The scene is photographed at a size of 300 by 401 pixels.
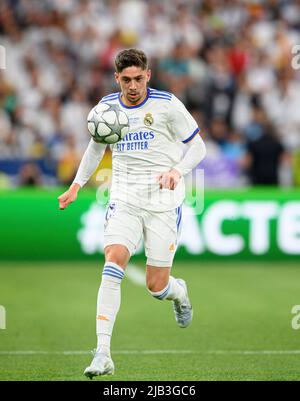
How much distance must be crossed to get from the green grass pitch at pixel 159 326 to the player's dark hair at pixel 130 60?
7.16 ft

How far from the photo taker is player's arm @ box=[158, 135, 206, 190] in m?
6.44

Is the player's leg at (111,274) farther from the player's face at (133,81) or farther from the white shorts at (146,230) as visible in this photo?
the player's face at (133,81)

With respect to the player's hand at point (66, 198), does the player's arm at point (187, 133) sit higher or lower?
higher

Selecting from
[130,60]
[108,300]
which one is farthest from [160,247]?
[130,60]

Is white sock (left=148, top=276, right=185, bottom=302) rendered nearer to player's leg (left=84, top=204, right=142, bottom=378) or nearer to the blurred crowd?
player's leg (left=84, top=204, right=142, bottom=378)

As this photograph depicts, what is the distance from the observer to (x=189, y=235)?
531 inches

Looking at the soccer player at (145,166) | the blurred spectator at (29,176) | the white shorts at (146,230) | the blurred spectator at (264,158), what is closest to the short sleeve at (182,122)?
the soccer player at (145,166)

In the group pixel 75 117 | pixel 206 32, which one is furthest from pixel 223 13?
pixel 75 117

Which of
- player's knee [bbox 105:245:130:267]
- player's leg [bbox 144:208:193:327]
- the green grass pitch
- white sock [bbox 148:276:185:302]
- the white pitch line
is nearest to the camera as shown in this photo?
player's knee [bbox 105:245:130:267]

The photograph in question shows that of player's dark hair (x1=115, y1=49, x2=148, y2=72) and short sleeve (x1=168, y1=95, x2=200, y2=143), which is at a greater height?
player's dark hair (x1=115, y1=49, x2=148, y2=72)

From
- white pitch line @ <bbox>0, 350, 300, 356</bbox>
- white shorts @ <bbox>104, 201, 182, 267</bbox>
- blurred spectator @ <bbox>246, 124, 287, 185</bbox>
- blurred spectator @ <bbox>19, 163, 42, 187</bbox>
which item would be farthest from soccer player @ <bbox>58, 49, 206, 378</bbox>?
blurred spectator @ <bbox>246, 124, 287, 185</bbox>

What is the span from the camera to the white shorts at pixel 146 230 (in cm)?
678

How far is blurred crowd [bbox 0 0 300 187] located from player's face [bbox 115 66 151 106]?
308 inches
